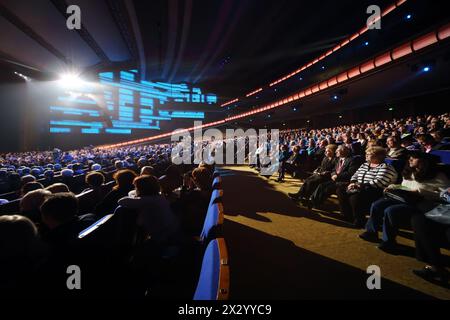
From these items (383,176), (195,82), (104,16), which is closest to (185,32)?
(104,16)

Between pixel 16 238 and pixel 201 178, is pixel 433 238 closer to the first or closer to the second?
pixel 201 178

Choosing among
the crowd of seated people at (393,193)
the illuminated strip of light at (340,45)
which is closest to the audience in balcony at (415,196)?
the crowd of seated people at (393,193)

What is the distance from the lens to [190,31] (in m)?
14.5

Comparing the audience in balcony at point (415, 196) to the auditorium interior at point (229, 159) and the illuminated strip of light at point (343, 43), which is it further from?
the illuminated strip of light at point (343, 43)

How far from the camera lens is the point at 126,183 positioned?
3.00 metres

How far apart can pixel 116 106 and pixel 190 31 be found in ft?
47.3

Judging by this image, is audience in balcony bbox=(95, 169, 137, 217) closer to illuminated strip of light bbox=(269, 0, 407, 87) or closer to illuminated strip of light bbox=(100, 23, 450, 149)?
illuminated strip of light bbox=(100, 23, 450, 149)

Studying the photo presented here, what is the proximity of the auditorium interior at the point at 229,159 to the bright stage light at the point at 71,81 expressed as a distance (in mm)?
195

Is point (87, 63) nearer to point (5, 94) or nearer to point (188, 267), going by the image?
point (5, 94)

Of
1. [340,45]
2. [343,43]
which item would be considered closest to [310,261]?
[343,43]

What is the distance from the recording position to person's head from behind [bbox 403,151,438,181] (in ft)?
8.87

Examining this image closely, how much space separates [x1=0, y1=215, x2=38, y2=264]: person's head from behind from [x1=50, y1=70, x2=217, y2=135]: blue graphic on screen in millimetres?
23963

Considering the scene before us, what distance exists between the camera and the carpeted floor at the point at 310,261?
2.02 metres

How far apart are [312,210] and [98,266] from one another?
3.85m
